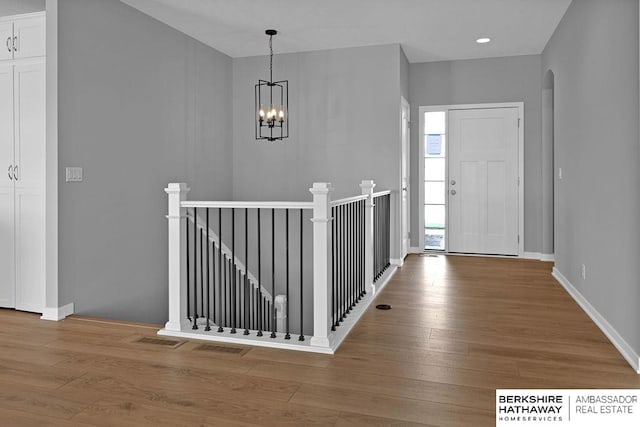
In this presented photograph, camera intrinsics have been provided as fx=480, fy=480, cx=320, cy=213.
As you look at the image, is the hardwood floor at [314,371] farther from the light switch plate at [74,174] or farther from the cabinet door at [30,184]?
the light switch plate at [74,174]

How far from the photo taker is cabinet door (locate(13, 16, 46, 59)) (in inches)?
152

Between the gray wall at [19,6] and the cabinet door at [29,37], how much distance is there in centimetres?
10

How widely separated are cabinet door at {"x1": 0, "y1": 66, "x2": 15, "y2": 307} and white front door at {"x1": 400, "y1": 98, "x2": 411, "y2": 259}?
13.7 ft

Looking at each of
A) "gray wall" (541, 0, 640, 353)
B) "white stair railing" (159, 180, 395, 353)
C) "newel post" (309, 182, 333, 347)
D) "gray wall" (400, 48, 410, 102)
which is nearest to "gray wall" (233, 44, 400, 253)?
"gray wall" (400, 48, 410, 102)

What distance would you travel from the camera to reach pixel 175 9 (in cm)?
471

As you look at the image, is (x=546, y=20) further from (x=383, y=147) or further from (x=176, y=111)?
(x=176, y=111)

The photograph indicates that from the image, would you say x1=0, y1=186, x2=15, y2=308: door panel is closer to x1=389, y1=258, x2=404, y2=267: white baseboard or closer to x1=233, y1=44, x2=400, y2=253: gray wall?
x1=233, y1=44, x2=400, y2=253: gray wall

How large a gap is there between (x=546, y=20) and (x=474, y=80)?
164cm

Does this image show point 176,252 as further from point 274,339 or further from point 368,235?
point 368,235

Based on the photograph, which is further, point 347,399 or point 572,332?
point 572,332

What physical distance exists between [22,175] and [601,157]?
4514 mm

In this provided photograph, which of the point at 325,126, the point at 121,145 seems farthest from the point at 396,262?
the point at 121,145

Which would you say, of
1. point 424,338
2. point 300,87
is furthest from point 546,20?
point 424,338

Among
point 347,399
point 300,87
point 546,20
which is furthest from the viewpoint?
point 300,87
